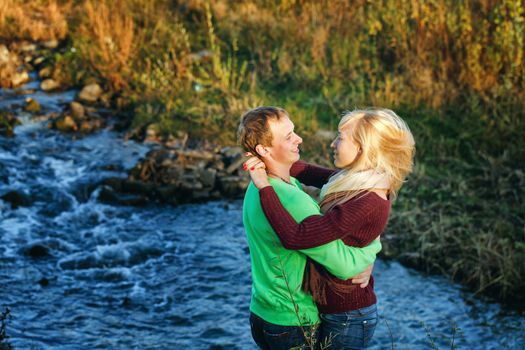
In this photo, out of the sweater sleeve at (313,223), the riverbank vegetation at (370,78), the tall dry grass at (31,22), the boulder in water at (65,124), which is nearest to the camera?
the sweater sleeve at (313,223)

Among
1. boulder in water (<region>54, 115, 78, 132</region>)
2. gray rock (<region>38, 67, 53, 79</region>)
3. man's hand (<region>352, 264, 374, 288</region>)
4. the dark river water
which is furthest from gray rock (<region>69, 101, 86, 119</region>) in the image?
man's hand (<region>352, 264, 374, 288</region>)

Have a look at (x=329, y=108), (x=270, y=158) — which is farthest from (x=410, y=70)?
(x=270, y=158)

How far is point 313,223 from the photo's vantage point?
2543 mm

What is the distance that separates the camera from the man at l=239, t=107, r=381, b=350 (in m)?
2.63

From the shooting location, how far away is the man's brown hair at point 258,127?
279 centimetres

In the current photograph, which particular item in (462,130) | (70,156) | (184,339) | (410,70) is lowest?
(184,339)

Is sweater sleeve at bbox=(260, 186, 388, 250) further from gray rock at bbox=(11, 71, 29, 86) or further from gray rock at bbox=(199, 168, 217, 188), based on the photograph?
gray rock at bbox=(11, 71, 29, 86)

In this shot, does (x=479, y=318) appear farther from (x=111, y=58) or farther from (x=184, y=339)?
(x=111, y=58)

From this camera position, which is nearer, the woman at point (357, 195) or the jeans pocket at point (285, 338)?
the woman at point (357, 195)

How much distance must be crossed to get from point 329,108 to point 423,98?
3.92 ft

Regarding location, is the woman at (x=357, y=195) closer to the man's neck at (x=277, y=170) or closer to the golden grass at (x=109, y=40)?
the man's neck at (x=277, y=170)

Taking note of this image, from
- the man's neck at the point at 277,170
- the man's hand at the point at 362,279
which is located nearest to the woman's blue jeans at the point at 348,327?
the man's hand at the point at 362,279

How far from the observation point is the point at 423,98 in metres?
8.32

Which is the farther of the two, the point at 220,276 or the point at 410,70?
the point at 410,70
